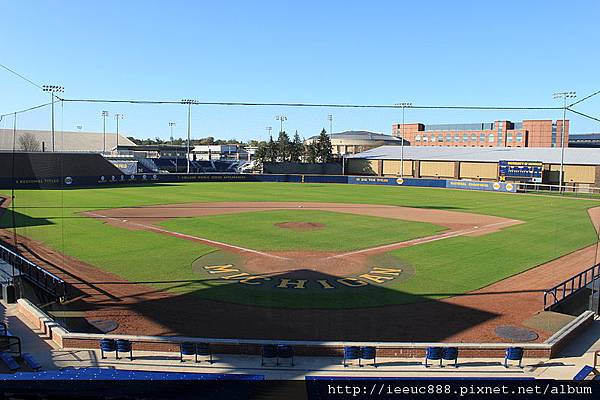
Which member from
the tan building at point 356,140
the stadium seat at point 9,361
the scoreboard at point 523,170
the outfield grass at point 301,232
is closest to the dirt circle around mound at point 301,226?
the outfield grass at point 301,232

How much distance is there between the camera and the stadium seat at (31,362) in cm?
1152

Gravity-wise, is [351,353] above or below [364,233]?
below

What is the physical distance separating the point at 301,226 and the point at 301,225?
→ 440 mm

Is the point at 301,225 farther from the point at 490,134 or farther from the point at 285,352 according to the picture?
the point at 490,134

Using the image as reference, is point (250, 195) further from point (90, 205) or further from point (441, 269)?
point (441, 269)

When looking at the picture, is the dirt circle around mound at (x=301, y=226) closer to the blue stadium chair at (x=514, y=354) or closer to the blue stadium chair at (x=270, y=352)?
the blue stadium chair at (x=270, y=352)

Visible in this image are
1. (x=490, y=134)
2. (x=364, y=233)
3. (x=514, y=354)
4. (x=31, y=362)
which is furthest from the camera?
(x=490, y=134)

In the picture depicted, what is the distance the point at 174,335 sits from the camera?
14.1 m

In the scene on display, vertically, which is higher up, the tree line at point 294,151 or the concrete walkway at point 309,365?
the tree line at point 294,151

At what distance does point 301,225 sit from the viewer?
34.6 m

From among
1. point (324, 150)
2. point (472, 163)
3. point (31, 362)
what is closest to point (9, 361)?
point (31, 362)

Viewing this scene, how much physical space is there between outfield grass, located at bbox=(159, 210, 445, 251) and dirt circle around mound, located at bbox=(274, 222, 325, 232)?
473 mm

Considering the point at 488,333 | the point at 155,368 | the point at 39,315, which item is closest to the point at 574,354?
the point at 488,333

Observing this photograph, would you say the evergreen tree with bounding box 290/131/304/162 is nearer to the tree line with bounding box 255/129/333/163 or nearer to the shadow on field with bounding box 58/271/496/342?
the tree line with bounding box 255/129/333/163
